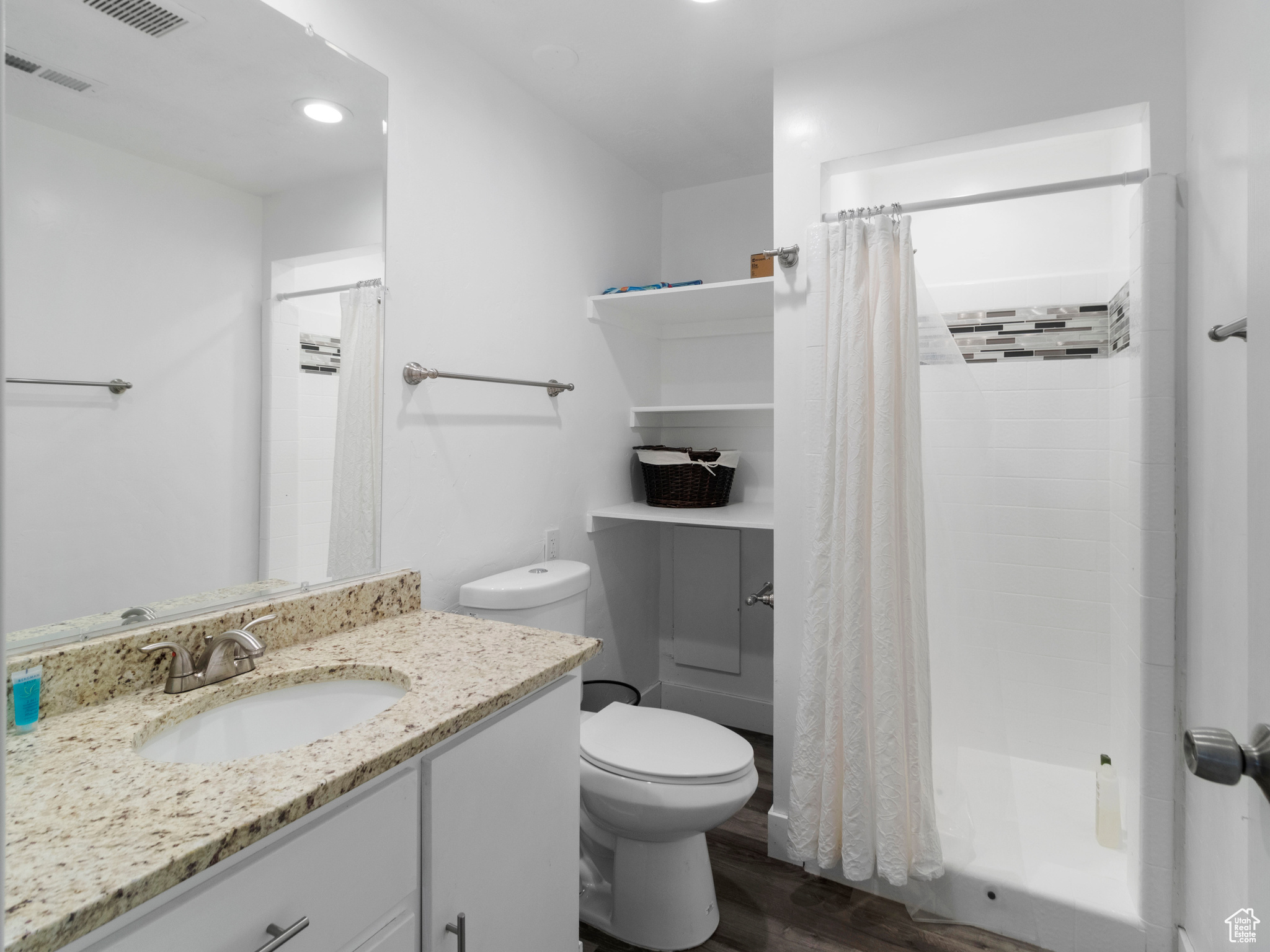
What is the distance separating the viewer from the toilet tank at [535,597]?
1.87 m

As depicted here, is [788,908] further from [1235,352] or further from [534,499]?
[1235,352]

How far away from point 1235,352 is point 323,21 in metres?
1.92

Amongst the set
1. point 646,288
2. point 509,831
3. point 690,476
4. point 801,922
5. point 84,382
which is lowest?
point 801,922

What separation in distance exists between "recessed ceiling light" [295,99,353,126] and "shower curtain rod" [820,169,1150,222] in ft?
4.02

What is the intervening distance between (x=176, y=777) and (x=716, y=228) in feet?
8.68

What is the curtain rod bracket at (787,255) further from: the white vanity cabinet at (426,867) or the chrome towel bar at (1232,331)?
the white vanity cabinet at (426,867)

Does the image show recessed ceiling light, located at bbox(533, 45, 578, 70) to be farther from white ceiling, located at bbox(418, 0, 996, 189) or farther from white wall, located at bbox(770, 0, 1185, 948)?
white wall, located at bbox(770, 0, 1185, 948)

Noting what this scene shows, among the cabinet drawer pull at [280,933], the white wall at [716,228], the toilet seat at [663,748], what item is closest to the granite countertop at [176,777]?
the cabinet drawer pull at [280,933]

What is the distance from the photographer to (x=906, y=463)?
1788 mm

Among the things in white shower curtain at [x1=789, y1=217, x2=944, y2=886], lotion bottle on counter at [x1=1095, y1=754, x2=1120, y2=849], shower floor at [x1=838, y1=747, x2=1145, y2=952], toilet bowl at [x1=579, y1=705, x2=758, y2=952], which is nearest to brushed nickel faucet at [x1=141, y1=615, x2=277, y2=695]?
toilet bowl at [x1=579, y1=705, x2=758, y2=952]

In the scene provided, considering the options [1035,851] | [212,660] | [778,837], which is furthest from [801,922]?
[212,660]

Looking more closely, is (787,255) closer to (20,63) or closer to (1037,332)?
(1037,332)

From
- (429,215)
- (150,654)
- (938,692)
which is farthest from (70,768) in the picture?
(938,692)

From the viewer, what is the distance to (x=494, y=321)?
206 cm
